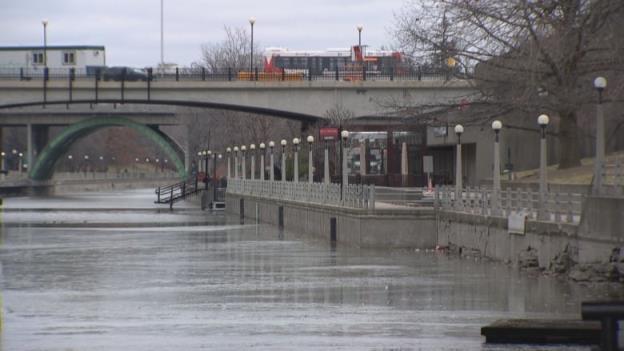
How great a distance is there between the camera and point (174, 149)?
487 ft

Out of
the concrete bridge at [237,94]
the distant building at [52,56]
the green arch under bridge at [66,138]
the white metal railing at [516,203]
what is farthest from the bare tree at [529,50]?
the green arch under bridge at [66,138]

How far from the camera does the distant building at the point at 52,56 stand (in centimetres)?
11261

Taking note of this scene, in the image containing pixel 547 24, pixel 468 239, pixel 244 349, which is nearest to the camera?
pixel 244 349

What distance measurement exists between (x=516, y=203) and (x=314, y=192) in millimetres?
19896

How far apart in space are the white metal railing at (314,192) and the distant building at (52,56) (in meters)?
32.6

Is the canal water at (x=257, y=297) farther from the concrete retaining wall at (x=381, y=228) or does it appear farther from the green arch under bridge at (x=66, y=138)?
the green arch under bridge at (x=66, y=138)

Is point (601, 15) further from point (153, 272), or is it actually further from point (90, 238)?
point (90, 238)

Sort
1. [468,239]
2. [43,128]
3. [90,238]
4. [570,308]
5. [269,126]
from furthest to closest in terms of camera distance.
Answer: [43,128] → [269,126] → [90,238] → [468,239] → [570,308]

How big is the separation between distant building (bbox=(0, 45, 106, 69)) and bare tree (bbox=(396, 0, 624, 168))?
6387 cm

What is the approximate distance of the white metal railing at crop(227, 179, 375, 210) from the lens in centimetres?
4653

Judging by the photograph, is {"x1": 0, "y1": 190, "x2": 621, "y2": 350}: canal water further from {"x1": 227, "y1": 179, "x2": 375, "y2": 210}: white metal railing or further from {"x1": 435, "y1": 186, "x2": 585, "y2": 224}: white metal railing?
{"x1": 227, "y1": 179, "x2": 375, "y2": 210}: white metal railing

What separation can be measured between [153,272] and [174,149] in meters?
113

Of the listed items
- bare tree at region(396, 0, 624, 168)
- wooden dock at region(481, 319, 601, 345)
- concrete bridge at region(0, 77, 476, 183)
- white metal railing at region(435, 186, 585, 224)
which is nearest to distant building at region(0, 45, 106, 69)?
concrete bridge at region(0, 77, 476, 183)

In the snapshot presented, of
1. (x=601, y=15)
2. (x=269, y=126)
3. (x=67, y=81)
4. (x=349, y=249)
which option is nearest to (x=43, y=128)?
(x=269, y=126)
